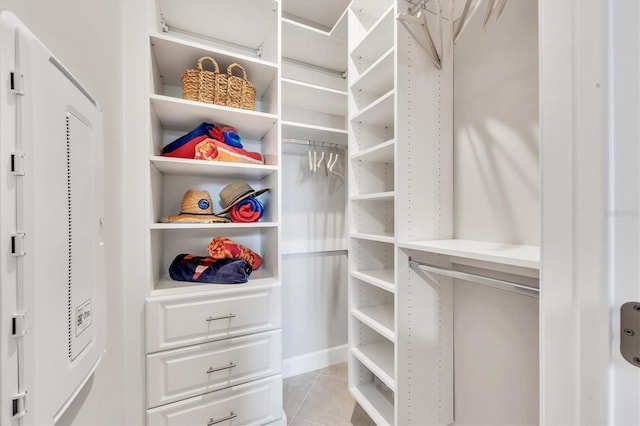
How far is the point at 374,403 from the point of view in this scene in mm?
1295

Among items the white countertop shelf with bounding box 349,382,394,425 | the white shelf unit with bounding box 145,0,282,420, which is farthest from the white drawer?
the white countertop shelf with bounding box 349,382,394,425

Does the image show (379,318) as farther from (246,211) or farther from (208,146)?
(208,146)

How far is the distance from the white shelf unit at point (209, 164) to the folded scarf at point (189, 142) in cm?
6

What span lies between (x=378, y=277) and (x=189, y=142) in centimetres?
118

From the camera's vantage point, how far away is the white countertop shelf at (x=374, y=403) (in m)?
1.20

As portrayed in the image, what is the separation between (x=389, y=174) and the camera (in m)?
1.53

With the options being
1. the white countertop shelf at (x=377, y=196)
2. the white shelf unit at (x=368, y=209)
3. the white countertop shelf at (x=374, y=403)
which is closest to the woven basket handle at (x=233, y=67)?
the white shelf unit at (x=368, y=209)

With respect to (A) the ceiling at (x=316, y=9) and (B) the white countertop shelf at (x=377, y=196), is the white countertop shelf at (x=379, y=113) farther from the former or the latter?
(A) the ceiling at (x=316, y=9)

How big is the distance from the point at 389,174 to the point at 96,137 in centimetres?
134

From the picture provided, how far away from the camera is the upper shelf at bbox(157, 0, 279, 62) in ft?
4.20

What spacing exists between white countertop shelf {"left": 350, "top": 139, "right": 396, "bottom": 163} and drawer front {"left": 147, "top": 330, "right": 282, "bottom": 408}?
1049 mm

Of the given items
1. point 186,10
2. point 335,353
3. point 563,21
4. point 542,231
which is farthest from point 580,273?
point 335,353

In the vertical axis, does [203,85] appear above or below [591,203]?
above

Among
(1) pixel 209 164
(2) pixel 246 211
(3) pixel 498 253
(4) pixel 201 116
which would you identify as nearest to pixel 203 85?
(4) pixel 201 116
